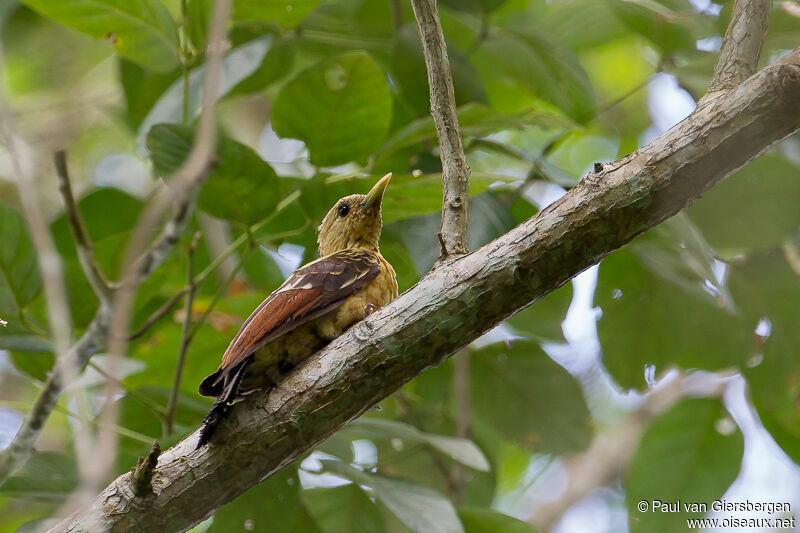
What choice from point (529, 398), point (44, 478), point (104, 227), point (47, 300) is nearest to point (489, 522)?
point (529, 398)

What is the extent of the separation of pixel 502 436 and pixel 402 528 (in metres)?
0.77

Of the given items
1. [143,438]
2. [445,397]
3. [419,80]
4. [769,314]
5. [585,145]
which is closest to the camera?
[143,438]

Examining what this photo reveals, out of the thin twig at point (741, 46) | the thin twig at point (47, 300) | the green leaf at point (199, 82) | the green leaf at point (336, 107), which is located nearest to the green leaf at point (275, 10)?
the green leaf at point (199, 82)

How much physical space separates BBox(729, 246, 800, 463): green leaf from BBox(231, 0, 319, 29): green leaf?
272 centimetres

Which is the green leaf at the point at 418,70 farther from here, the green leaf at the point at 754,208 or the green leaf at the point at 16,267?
the green leaf at the point at 16,267

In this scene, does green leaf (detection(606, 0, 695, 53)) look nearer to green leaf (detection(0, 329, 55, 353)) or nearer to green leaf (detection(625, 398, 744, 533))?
green leaf (detection(625, 398, 744, 533))

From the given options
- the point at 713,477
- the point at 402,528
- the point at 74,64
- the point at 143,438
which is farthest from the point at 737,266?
the point at 74,64

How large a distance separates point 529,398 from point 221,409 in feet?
7.78

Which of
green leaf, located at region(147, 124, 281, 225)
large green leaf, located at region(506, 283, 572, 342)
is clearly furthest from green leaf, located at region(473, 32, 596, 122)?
green leaf, located at region(147, 124, 281, 225)

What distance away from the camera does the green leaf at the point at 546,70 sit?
4219mm

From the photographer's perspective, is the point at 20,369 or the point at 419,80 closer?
the point at 20,369

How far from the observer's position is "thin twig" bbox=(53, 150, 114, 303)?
257 centimetres

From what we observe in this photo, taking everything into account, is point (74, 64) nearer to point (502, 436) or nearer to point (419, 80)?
point (419, 80)

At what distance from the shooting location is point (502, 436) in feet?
15.4
